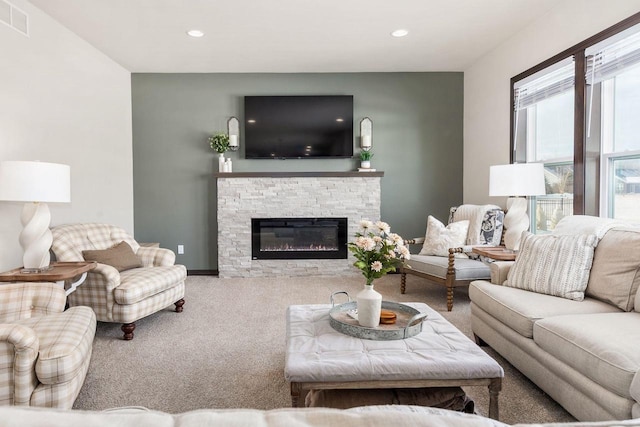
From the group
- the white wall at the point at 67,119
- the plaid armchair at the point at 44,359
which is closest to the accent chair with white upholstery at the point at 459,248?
the plaid armchair at the point at 44,359

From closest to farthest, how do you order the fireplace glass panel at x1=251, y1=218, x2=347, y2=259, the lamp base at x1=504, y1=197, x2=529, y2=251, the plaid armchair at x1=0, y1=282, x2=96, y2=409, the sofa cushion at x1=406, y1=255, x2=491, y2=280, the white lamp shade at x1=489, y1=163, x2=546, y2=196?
the plaid armchair at x1=0, y1=282, x2=96, y2=409, the white lamp shade at x1=489, y1=163, x2=546, y2=196, the lamp base at x1=504, y1=197, x2=529, y2=251, the sofa cushion at x1=406, y1=255, x2=491, y2=280, the fireplace glass panel at x1=251, y1=218, x2=347, y2=259

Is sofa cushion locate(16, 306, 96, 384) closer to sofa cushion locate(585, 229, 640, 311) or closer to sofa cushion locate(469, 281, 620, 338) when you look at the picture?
sofa cushion locate(469, 281, 620, 338)

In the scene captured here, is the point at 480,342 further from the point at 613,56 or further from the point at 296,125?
the point at 296,125

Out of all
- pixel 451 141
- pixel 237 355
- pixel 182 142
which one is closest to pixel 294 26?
pixel 182 142

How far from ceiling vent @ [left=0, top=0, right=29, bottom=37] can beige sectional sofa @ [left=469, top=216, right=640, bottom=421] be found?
13.7ft

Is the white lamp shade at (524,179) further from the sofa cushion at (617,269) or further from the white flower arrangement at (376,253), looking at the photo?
the white flower arrangement at (376,253)

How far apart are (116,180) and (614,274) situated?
5.03m

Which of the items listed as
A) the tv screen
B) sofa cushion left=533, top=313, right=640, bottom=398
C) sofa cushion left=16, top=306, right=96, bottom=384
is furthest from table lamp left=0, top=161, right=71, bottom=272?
sofa cushion left=533, top=313, right=640, bottom=398

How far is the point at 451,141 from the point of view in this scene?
538 cm

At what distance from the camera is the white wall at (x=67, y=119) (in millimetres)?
3104

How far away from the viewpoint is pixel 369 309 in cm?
195

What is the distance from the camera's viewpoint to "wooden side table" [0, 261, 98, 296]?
8.39 ft

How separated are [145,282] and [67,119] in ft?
6.37

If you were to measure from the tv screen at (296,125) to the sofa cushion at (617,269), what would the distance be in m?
3.39
